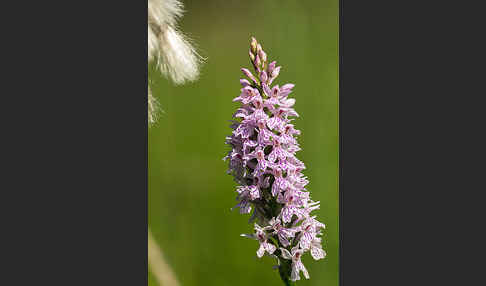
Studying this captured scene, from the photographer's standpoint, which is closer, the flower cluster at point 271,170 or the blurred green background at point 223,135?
the flower cluster at point 271,170

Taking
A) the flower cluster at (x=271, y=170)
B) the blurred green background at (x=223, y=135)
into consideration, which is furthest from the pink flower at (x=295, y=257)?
the blurred green background at (x=223, y=135)

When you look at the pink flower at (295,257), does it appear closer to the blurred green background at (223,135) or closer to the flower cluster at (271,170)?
the flower cluster at (271,170)

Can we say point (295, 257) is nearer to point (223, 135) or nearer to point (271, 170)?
point (271, 170)

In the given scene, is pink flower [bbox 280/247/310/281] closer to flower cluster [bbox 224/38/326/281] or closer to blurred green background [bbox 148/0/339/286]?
flower cluster [bbox 224/38/326/281]

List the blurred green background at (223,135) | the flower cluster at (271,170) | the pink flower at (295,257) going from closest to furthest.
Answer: the flower cluster at (271,170) < the pink flower at (295,257) < the blurred green background at (223,135)

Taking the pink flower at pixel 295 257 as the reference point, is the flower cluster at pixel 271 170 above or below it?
above

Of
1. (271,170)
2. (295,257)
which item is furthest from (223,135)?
(295,257)
